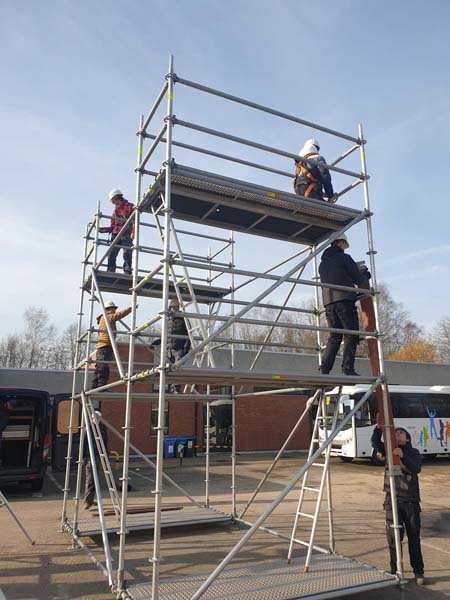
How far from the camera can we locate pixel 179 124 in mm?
5160

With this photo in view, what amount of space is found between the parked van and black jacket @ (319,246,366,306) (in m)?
8.22

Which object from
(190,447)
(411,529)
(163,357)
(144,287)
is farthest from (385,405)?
(190,447)

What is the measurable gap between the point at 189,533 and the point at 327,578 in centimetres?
316

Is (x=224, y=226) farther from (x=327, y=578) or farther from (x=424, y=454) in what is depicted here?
(x=424, y=454)

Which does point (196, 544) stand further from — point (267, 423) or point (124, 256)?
point (267, 423)

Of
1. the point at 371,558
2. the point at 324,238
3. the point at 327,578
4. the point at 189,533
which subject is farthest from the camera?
the point at 189,533

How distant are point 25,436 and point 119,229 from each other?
614 cm

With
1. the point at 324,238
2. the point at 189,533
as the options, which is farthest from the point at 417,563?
the point at 324,238

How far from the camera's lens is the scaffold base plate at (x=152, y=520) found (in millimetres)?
7082

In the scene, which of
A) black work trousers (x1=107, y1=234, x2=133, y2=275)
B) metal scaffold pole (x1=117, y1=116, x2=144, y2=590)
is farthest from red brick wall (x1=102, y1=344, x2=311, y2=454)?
metal scaffold pole (x1=117, y1=116, x2=144, y2=590)

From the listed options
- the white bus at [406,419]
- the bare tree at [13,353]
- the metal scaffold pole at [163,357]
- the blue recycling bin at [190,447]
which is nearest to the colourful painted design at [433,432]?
the white bus at [406,419]

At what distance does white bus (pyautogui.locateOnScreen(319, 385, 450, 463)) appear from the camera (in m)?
18.6

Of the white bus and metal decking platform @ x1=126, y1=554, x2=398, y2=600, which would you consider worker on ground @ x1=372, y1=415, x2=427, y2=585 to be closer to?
metal decking platform @ x1=126, y1=554, x2=398, y2=600

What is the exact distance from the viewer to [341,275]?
5961 millimetres
